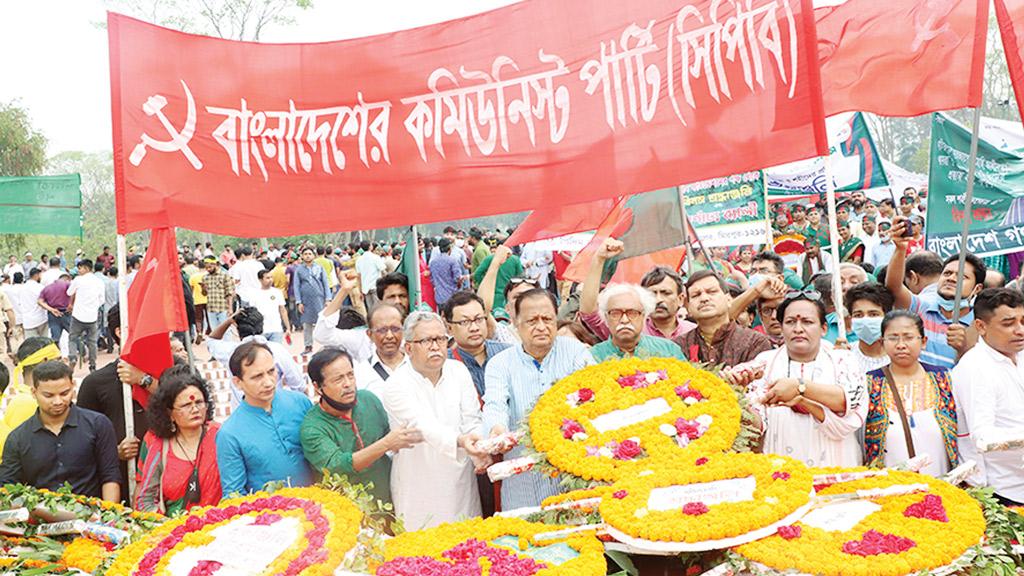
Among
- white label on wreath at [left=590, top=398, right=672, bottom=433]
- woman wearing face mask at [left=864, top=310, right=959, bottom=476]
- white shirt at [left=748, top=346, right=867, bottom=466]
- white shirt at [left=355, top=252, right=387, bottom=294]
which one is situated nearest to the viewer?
white shirt at [left=748, top=346, right=867, bottom=466]

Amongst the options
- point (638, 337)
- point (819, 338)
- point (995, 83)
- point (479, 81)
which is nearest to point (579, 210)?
point (479, 81)

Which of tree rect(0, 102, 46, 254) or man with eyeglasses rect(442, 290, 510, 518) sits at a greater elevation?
tree rect(0, 102, 46, 254)

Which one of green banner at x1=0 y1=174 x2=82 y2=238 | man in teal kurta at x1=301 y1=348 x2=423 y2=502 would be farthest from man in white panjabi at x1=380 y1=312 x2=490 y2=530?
green banner at x1=0 y1=174 x2=82 y2=238

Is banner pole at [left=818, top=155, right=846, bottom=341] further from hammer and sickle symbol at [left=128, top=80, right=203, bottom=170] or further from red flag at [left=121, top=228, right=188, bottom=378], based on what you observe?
hammer and sickle symbol at [left=128, top=80, right=203, bottom=170]

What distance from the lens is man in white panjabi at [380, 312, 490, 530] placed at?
4.17 m

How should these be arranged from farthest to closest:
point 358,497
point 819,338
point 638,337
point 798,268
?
1. point 798,268
2. point 638,337
3. point 819,338
4. point 358,497

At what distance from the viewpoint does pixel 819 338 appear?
4.12m

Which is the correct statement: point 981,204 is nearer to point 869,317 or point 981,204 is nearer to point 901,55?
point 901,55

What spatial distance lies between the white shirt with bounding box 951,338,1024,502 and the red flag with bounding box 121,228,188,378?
4.05m

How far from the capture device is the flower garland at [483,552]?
3.03 metres

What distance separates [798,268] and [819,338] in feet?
18.5

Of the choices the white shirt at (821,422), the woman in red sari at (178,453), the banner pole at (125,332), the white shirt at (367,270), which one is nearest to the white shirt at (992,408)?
the white shirt at (821,422)

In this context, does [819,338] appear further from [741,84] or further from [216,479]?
[216,479]

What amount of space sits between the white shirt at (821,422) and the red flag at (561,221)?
2.52 meters
